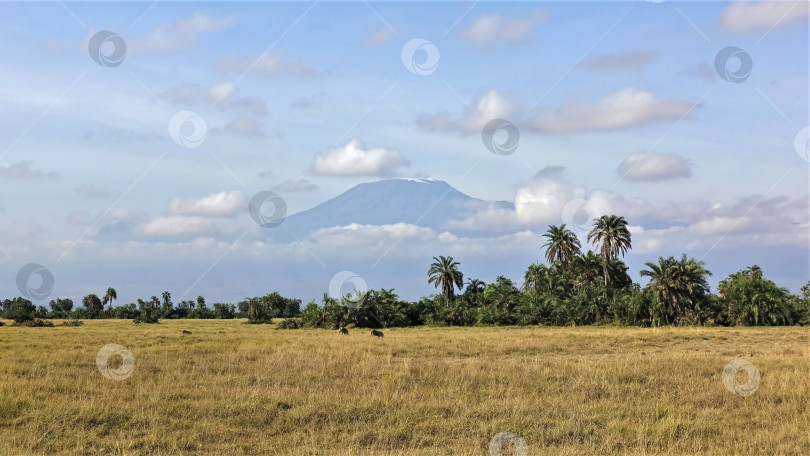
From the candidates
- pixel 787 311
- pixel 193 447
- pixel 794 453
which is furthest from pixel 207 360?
pixel 787 311

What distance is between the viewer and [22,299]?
4633 inches

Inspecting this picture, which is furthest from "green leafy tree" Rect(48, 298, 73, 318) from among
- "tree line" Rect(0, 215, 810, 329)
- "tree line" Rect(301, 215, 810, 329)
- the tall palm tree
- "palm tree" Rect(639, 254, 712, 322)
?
"palm tree" Rect(639, 254, 712, 322)

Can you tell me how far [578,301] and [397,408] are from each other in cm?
5956

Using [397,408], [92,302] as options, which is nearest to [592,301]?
[397,408]

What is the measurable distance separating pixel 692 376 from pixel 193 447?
13.1m

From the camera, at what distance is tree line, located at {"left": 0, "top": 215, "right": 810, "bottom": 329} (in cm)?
6306

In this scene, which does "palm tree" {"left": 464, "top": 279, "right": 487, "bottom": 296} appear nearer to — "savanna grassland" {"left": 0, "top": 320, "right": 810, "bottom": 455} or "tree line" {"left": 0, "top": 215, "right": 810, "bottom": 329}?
"tree line" {"left": 0, "top": 215, "right": 810, "bottom": 329}

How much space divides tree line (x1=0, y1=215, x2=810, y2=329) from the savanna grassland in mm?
43890

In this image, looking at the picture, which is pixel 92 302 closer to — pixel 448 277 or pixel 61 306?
pixel 61 306

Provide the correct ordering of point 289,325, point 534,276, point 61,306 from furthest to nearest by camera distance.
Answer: point 61,306
point 534,276
point 289,325

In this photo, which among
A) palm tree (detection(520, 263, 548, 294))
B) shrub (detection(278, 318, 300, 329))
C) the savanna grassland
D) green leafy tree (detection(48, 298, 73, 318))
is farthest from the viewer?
green leafy tree (detection(48, 298, 73, 318))

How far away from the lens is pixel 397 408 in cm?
1312

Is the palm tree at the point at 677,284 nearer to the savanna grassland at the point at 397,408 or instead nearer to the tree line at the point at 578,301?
the tree line at the point at 578,301

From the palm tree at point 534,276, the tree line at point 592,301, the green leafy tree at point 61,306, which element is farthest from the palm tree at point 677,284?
the green leafy tree at point 61,306
